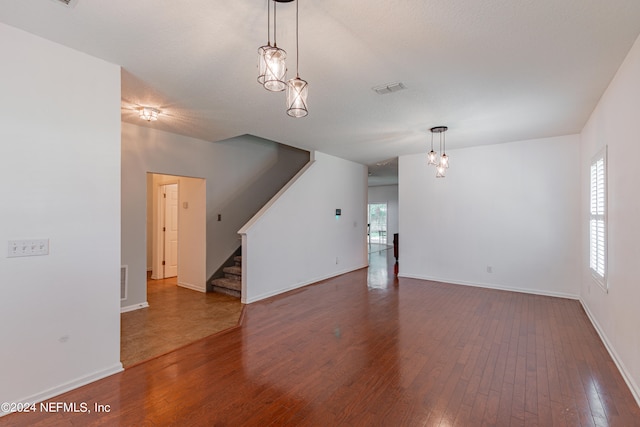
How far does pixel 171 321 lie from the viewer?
3945 millimetres

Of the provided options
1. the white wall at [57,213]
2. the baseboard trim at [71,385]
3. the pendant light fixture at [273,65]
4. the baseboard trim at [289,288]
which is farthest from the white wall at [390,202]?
the pendant light fixture at [273,65]

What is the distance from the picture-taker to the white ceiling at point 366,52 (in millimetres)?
1940

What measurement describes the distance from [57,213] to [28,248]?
304mm

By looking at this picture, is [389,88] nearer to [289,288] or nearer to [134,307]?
[289,288]

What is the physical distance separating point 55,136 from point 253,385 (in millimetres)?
2494

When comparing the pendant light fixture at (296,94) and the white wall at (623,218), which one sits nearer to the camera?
the pendant light fixture at (296,94)

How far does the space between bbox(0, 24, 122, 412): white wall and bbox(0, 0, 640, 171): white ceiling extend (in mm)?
265

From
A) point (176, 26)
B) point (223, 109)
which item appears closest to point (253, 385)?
point (176, 26)

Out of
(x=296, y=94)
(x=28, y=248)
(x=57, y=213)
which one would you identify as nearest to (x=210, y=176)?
(x=57, y=213)

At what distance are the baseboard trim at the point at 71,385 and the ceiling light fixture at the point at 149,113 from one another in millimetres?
2787

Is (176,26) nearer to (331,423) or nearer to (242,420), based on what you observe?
(242,420)

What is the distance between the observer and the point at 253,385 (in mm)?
2473

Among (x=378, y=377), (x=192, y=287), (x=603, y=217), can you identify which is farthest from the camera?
(x=192, y=287)

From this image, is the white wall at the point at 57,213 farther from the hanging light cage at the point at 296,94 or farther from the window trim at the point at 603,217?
the window trim at the point at 603,217
